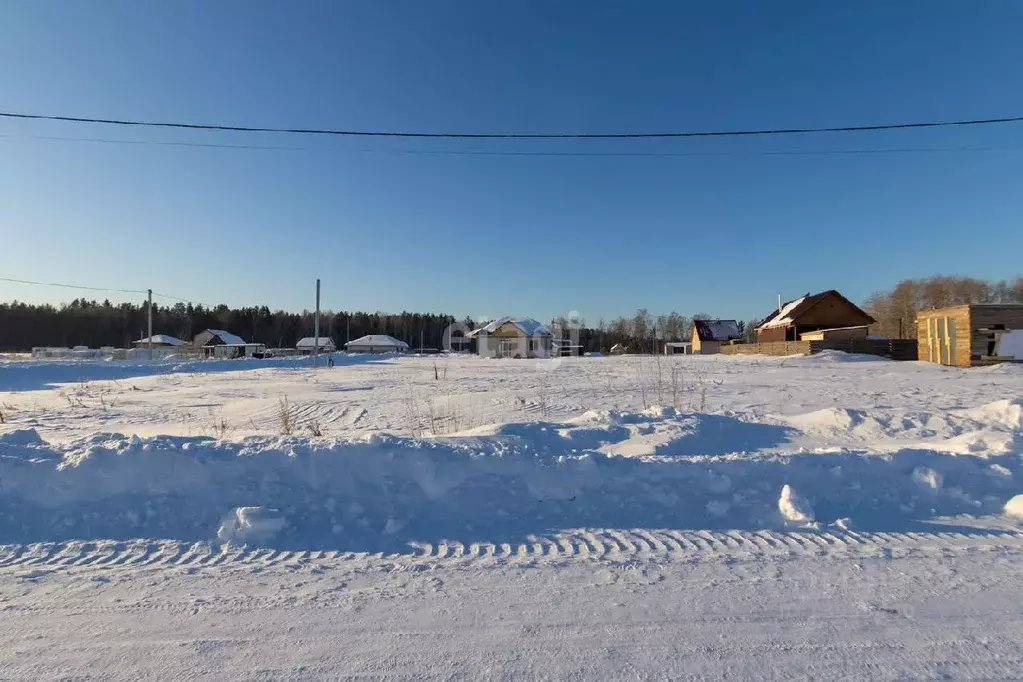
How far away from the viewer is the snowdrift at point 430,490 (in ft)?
14.5

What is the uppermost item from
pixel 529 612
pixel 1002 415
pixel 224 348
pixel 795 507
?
pixel 224 348

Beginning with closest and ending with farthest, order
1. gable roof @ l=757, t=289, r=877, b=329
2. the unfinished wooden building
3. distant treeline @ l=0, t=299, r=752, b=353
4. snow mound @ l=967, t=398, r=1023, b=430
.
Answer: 1. snow mound @ l=967, t=398, r=1023, b=430
2. the unfinished wooden building
3. gable roof @ l=757, t=289, r=877, b=329
4. distant treeline @ l=0, t=299, r=752, b=353

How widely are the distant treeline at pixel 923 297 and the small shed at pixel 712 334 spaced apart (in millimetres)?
22012

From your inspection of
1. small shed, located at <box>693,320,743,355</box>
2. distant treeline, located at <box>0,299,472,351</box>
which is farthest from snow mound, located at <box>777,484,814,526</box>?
distant treeline, located at <box>0,299,472,351</box>

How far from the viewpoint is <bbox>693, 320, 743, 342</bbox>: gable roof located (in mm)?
64500

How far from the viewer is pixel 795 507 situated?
4699 mm

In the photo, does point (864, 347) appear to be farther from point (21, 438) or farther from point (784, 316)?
point (21, 438)

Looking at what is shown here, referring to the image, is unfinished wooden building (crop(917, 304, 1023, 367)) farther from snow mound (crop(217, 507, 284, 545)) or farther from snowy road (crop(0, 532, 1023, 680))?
snow mound (crop(217, 507, 284, 545))

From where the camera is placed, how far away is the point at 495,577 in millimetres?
3574

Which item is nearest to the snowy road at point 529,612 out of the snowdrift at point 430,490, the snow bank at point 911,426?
the snowdrift at point 430,490

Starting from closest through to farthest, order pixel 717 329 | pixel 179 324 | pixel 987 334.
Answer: pixel 987 334
pixel 717 329
pixel 179 324

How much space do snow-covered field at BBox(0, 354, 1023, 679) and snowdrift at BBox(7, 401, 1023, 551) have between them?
3cm

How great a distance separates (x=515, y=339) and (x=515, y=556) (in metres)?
54.5

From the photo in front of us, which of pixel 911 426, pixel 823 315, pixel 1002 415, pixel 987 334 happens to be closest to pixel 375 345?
pixel 823 315
